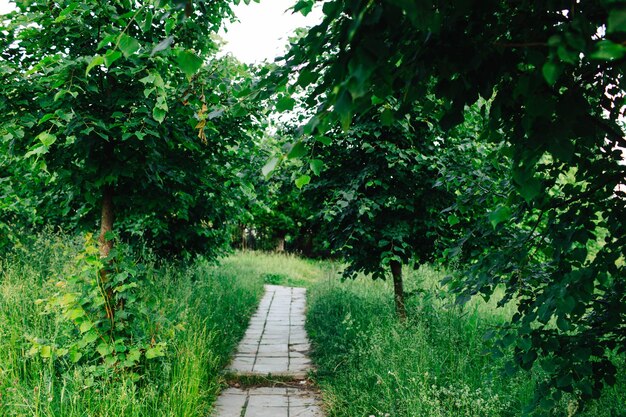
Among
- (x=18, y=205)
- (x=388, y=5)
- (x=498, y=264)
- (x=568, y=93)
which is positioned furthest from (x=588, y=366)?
(x=18, y=205)

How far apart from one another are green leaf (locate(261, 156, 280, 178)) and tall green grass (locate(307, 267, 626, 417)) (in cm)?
170

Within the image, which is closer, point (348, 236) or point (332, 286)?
point (348, 236)

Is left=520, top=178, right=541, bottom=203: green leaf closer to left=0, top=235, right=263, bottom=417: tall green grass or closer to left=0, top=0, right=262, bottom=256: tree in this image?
left=0, top=0, right=262, bottom=256: tree

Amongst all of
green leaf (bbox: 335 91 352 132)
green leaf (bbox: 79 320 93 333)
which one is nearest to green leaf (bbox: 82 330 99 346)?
green leaf (bbox: 79 320 93 333)

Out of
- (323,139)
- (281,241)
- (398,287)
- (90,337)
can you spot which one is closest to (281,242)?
(281,241)

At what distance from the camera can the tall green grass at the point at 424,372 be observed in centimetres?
350

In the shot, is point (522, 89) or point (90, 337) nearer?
point (522, 89)

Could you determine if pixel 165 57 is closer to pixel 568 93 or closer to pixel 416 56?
pixel 416 56

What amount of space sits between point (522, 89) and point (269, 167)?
0.76 m

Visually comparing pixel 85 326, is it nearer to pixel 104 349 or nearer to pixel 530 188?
pixel 104 349

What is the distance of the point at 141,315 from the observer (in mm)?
4148

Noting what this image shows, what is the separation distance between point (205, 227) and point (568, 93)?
7000 millimetres

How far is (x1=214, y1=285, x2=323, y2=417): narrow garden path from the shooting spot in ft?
14.8

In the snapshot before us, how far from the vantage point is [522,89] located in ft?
4.52
